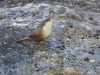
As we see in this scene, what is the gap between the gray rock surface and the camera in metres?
6.85

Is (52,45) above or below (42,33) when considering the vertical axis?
below

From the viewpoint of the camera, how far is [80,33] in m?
8.68

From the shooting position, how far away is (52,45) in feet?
26.0

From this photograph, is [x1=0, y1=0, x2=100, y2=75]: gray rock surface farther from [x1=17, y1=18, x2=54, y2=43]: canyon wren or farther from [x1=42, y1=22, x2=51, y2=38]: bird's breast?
[x1=42, y1=22, x2=51, y2=38]: bird's breast

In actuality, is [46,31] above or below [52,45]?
above

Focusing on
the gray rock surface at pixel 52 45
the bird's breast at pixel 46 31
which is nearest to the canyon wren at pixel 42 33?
the bird's breast at pixel 46 31

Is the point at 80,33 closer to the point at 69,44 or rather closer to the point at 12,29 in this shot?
the point at 69,44

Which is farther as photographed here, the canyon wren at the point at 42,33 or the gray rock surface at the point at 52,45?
the canyon wren at the point at 42,33

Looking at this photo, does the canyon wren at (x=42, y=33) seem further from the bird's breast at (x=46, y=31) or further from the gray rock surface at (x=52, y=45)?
the gray rock surface at (x=52, y=45)

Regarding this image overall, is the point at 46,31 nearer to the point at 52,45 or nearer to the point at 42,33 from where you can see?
the point at 42,33

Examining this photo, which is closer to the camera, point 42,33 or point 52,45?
point 42,33

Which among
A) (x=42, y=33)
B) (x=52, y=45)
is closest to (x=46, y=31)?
(x=42, y=33)

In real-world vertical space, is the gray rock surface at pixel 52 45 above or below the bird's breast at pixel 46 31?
below

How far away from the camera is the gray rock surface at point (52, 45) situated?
685cm
